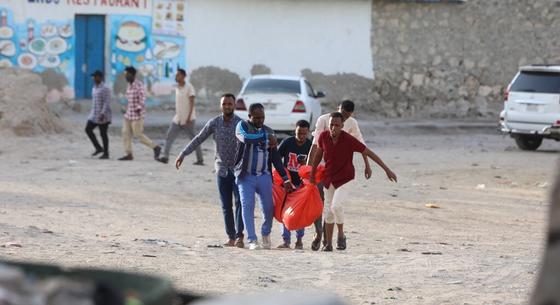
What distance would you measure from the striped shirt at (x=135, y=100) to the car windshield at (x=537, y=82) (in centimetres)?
857

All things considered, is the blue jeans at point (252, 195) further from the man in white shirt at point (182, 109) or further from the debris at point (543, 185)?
the debris at point (543, 185)

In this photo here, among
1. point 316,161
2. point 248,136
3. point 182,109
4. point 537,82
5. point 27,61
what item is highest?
point 248,136

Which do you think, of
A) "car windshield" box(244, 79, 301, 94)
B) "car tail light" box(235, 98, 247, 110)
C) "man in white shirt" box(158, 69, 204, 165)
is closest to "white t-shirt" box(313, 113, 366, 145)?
"man in white shirt" box(158, 69, 204, 165)

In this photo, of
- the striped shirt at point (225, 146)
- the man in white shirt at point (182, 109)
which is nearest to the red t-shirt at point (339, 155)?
the striped shirt at point (225, 146)

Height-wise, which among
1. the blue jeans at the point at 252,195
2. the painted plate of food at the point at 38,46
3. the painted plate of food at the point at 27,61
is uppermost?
the blue jeans at the point at 252,195

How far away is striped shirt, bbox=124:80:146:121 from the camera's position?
799 inches

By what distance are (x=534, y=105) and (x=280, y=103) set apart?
5208 millimetres

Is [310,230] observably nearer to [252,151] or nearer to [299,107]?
[252,151]

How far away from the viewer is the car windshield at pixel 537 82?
977 inches

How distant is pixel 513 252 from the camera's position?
1215cm

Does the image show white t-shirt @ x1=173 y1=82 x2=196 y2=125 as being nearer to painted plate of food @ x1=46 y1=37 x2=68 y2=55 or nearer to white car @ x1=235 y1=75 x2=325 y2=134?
white car @ x1=235 y1=75 x2=325 y2=134

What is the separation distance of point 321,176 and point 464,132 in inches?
720

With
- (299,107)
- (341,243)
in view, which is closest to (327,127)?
(341,243)

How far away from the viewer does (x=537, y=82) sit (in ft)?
82.3
